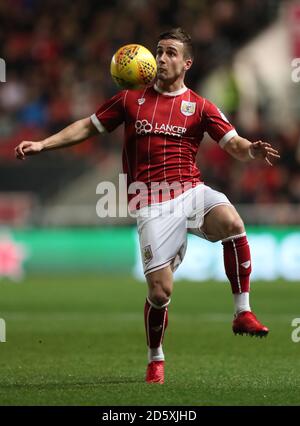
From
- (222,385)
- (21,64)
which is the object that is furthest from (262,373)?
(21,64)

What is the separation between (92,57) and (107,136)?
249 cm

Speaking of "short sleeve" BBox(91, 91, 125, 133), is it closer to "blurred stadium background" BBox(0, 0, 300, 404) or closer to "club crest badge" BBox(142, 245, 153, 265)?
"club crest badge" BBox(142, 245, 153, 265)

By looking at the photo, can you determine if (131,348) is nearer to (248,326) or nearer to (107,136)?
(248,326)

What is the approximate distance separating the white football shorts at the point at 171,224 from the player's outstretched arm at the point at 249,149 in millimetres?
336

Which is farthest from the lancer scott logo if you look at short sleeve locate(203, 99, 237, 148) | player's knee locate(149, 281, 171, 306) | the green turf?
the green turf

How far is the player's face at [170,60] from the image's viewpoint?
25.9ft

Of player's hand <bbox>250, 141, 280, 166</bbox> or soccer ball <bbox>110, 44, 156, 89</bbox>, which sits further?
soccer ball <bbox>110, 44, 156, 89</bbox>

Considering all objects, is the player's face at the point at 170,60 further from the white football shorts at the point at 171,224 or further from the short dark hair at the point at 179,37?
the white football shorts at the point at 171,224

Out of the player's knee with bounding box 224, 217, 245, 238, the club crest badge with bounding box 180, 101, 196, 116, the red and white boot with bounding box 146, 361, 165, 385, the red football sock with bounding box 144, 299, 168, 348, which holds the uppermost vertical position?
the club crest badge with bounding box 180, 101, 196, 116

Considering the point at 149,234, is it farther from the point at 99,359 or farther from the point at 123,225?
the point at 123,225

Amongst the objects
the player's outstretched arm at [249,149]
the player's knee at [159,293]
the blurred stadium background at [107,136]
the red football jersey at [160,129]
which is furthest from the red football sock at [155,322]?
the blurred stadium background at [107,136]

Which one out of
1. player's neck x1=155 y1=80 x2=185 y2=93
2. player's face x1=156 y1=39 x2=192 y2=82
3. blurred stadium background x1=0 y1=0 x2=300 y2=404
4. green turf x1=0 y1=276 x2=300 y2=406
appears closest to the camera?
green turf x1=0 y1=276 x2=300 y2=406

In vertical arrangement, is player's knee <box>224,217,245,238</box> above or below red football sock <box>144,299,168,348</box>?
above

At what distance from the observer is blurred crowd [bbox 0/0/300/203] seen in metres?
20.1
